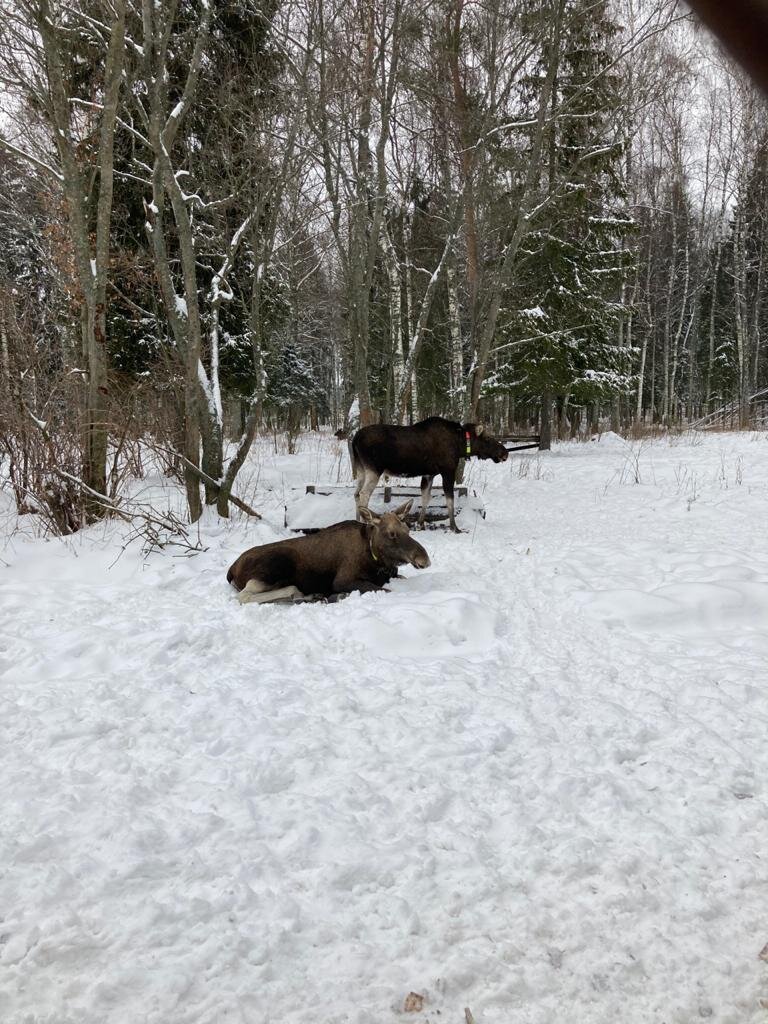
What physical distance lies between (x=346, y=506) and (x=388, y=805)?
19.2 feet

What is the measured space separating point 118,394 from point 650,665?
32.8ft

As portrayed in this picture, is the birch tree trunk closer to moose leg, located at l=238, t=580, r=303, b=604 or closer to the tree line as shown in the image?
the tree line

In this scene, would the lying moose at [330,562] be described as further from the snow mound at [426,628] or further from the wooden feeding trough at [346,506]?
the wooden feeding trough at [346,506]

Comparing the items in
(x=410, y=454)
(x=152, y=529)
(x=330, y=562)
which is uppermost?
(x=410, y=454)

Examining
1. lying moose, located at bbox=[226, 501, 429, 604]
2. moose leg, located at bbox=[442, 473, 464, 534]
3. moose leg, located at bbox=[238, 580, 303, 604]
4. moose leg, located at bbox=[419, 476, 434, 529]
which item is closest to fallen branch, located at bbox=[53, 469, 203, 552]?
lying moose, located at bbox=[226, 501, 429, 604]

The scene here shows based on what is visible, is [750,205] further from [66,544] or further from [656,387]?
[66,544]

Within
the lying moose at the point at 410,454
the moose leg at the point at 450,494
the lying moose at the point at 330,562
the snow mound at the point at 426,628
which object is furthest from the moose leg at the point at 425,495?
the snow mound at the point at 426,628

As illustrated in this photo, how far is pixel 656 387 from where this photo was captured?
37469 millimetres

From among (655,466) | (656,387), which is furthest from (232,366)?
(656,387)

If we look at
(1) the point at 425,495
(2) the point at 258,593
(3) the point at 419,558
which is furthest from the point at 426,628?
(1) the point at 425,495

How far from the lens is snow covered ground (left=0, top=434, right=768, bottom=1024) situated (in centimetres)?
182

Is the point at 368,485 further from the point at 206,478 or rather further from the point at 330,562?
the point at 330,562

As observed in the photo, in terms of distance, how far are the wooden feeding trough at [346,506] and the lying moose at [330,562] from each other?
1.90 m

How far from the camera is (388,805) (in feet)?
8.59
